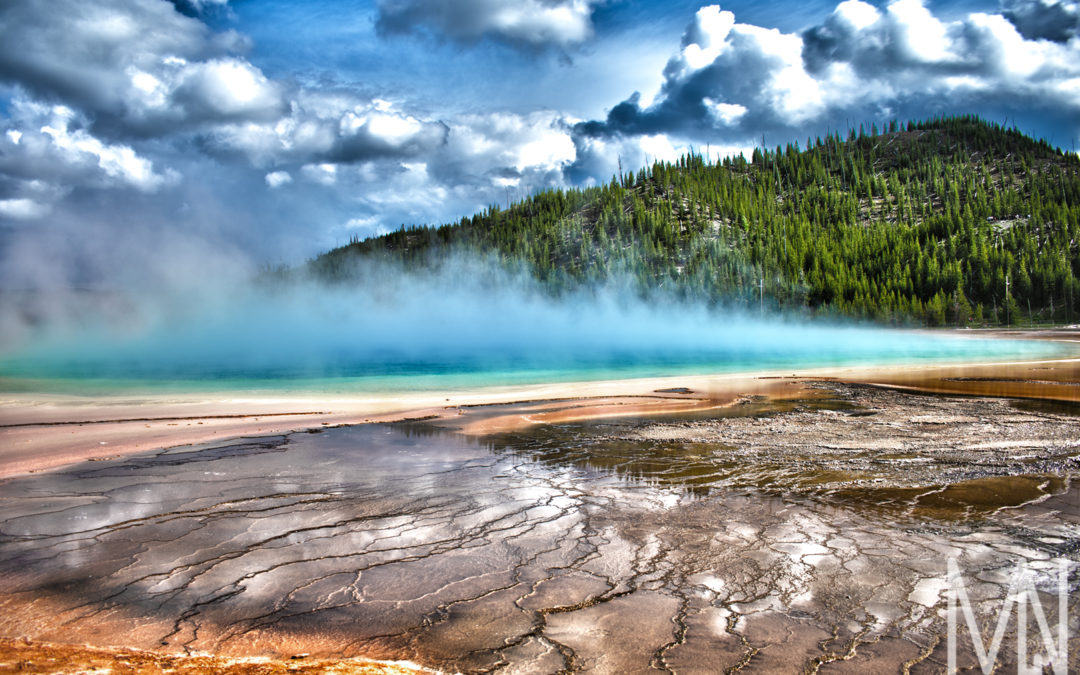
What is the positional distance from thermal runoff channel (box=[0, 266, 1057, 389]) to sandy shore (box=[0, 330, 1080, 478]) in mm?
6312

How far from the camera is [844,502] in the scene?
25.2 ft

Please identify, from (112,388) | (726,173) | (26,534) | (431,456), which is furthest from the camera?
(726,173)

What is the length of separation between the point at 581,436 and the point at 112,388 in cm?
2384

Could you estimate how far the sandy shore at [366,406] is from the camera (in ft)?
42.5

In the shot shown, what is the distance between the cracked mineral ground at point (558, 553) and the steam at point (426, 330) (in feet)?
80.3

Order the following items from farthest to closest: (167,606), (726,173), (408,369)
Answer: (726,173) < (408,369) < (167,606)

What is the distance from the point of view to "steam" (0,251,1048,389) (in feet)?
174

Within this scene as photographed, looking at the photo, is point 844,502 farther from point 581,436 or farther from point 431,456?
point 431,456

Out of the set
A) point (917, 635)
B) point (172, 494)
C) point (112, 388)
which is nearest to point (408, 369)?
point (112, 388)

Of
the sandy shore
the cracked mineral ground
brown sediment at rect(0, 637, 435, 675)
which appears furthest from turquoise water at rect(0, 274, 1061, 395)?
brown sediment at rect(0, 637, 435, 675)

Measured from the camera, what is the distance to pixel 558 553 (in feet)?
20.2
